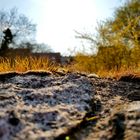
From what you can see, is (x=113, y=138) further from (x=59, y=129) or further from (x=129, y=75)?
(x=129, y=75)

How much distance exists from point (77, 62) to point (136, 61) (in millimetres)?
2841

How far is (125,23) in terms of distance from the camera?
19156 millimetres

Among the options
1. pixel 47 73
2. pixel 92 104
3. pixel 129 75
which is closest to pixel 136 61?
pixel 129 75

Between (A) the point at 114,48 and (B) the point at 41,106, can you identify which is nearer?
(B) the point at 41,106

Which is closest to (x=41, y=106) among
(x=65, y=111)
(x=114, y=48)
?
(x=65, y=111)

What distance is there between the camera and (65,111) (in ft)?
11.1

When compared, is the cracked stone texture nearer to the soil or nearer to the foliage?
the soil

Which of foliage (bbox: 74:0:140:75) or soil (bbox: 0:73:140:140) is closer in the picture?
soil (bbox: 0:73:140:140)

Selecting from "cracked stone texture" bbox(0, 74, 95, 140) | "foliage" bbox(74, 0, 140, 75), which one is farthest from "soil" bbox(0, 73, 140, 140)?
"foliage" bbox(74, 0, 140, 75)

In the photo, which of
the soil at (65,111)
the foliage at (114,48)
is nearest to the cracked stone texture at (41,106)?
the soil at (65,111)

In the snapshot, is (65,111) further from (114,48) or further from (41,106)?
(114,48)

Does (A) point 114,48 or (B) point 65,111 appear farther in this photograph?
(A) point 114,48

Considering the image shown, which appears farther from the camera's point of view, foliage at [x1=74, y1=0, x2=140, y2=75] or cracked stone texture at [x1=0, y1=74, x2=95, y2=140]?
foliage at [x1=74, y1=0, x2=140, y2=75]

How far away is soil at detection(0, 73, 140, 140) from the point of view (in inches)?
115
